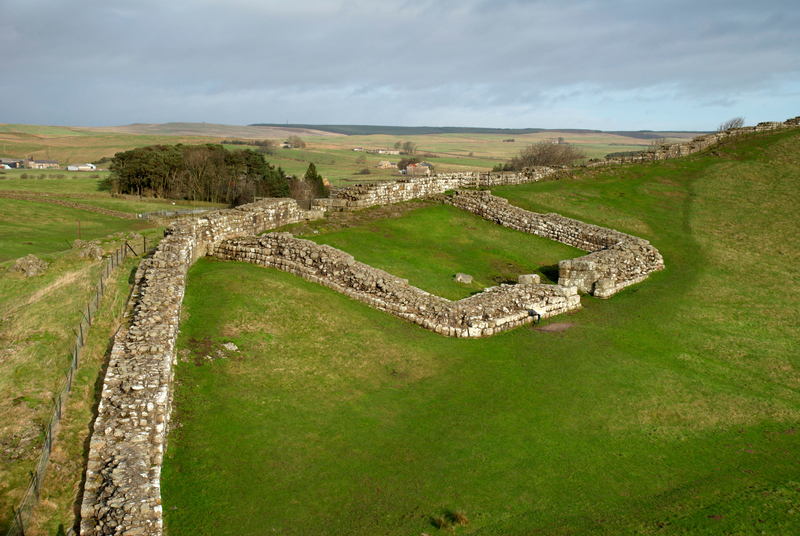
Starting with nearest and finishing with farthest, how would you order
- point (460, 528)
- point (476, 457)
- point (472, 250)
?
point (460, 528) < point (476, 457) < point (472, 250)

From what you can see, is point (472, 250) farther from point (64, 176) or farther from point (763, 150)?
point (64, 176)

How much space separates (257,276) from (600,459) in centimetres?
1214

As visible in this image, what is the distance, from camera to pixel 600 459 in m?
11.1

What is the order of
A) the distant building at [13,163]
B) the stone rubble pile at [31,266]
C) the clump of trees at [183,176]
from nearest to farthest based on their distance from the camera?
the stone rubble pile at [31,266], the clump of trees at [183,176], the distant building at [13,163]

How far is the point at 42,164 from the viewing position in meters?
111

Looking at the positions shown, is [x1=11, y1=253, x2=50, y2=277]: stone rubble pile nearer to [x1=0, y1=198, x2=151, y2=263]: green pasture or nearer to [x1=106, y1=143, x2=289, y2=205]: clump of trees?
[x1=0, y1=198, x2=151, y2=263]: green pasture

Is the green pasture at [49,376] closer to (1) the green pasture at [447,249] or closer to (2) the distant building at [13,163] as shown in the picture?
(1) the green pasture at [447,249]

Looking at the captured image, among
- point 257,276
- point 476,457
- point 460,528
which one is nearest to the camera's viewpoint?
point 460,528

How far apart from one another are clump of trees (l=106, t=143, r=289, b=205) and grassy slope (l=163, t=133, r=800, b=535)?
52298mm

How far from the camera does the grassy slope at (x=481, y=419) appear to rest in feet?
30.4

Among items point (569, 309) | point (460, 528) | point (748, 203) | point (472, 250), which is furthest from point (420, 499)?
point (748, 203)

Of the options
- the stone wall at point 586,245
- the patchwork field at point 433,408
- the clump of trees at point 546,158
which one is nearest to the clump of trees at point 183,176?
the clump of trees at point 546,158

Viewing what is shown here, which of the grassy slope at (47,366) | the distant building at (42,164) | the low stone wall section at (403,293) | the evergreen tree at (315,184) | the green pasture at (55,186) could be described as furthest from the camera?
the distant building at (42,164)

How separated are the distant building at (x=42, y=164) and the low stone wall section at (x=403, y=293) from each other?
111 metres
